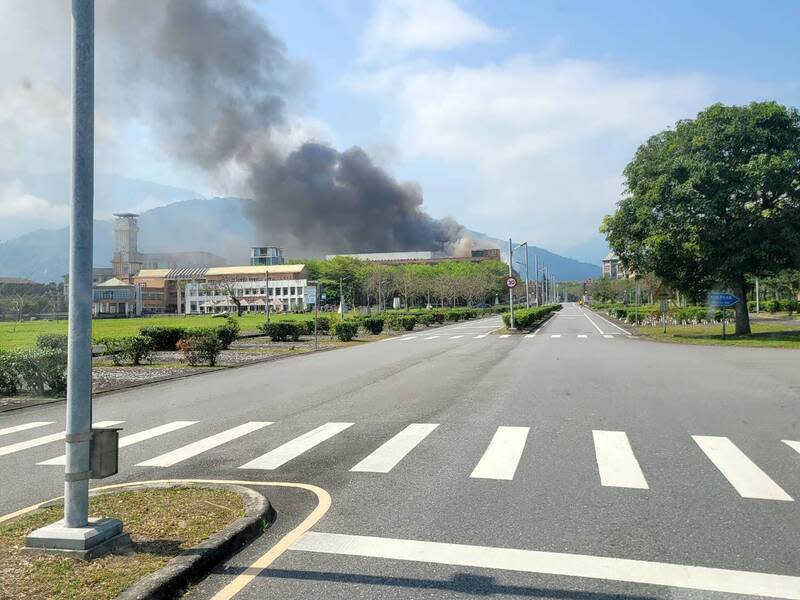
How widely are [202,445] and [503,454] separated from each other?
365 cm

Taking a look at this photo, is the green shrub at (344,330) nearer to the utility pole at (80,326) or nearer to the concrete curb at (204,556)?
the concrete curb at (204,556)

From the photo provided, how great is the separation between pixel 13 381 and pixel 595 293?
136168mm

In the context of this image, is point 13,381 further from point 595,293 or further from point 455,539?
point 595,293

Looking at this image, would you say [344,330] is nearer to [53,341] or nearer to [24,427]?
[53,341]

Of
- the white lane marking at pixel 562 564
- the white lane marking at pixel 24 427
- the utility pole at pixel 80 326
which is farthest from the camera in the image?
the white lane marking at pixel 24 427

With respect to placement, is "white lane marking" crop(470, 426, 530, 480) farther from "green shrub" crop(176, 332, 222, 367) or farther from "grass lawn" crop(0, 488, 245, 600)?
"green shrub" crop(176, 332, 222, 367)

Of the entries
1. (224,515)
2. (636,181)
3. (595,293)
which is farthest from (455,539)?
(595,293)

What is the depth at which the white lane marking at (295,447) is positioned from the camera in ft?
22.9

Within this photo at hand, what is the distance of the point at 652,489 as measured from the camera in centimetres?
578

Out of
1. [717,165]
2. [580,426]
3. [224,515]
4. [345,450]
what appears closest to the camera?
[224,515]

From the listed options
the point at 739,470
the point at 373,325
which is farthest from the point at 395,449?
the point at 373,325

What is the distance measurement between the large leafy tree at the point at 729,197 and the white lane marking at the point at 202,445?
2199cm

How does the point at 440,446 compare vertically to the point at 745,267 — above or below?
below

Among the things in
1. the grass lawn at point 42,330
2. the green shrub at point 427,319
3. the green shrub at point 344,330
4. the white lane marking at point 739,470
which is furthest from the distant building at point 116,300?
the white lane marking at point 739,470
